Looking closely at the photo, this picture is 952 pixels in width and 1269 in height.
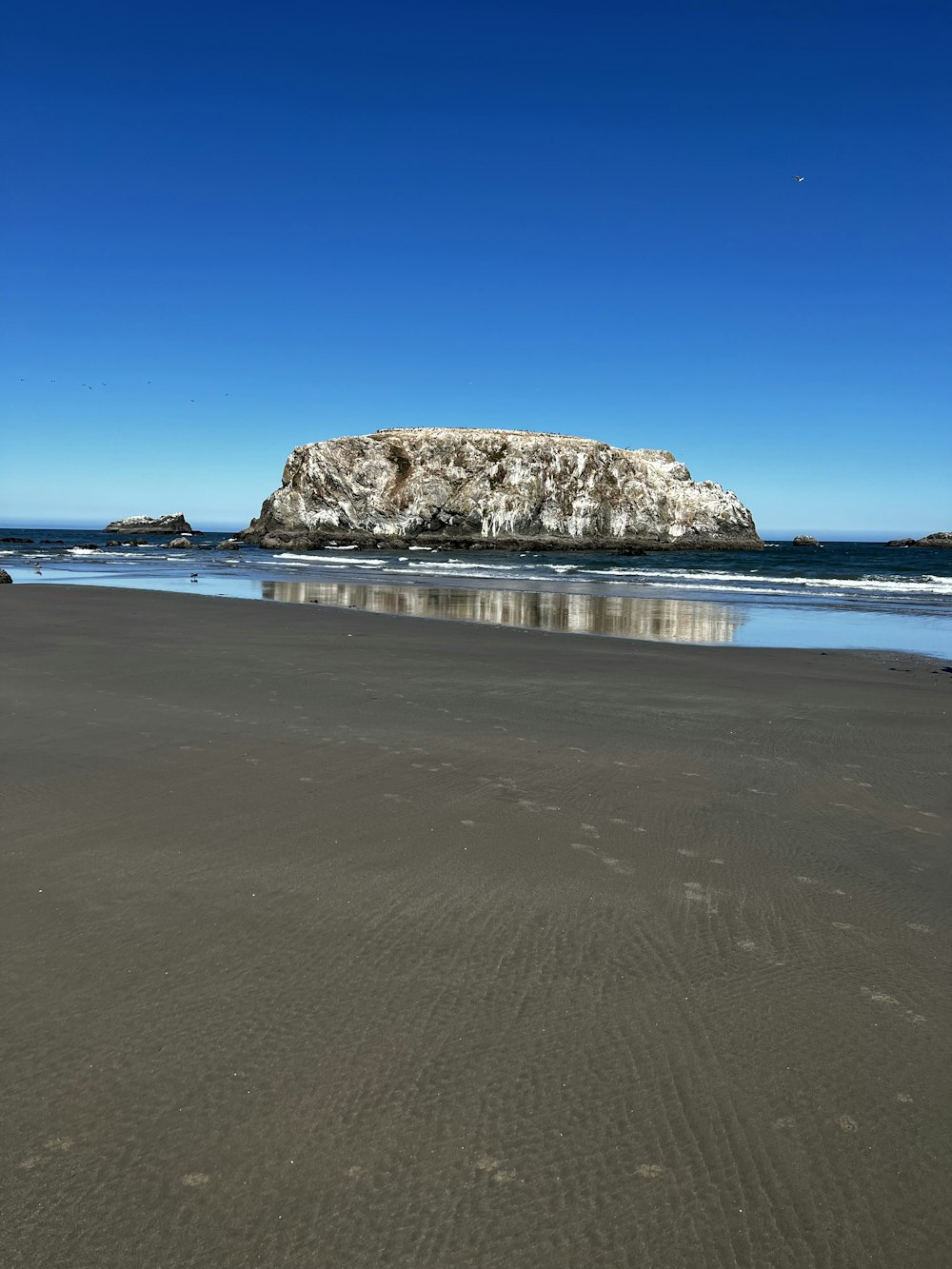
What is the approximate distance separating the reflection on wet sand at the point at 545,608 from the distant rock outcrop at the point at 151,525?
353 feet

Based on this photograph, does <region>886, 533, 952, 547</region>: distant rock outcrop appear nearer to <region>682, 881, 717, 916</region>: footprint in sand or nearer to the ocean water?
the ocean water

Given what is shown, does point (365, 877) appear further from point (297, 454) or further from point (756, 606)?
point (297, 454)

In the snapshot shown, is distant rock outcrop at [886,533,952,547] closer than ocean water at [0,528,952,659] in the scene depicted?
No

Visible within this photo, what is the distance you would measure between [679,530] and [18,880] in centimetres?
9503

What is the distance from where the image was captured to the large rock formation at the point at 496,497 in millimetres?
89125

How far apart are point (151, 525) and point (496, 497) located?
210 ft

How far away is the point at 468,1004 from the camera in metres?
2.66

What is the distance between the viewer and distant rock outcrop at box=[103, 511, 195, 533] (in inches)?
4948

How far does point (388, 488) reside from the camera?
91812 mm

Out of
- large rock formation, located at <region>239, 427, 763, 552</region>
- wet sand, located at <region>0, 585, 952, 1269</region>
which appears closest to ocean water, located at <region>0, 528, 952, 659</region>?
wet sand, located at <region>0, 585, 952, 1269</region>

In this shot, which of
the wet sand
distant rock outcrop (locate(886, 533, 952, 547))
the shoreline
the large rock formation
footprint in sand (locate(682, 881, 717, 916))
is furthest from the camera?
distant rock outcrop (locate(886, 533, 952, 547))

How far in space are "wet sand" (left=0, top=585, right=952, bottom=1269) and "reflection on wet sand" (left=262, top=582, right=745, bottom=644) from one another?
9.77m

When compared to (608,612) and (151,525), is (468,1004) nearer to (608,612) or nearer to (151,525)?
(608,612)

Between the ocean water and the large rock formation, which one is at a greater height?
the large rock formation
